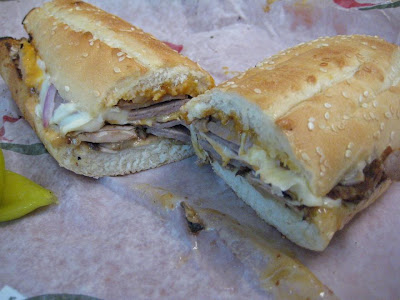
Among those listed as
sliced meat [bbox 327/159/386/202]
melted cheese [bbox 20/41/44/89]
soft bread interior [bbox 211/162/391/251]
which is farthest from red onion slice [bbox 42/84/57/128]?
sliced meat [bbox 327/159/386/202]

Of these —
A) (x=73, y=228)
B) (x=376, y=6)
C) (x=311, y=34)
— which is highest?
(x=376, y=6)

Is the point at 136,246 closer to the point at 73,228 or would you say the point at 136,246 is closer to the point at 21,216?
the point at 73,228

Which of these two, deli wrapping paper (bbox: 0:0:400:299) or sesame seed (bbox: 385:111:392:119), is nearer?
deli wrapping paper (bbox: 0:0:400:299)

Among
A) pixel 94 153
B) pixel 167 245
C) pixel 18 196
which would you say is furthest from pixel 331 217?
pixel 18 196

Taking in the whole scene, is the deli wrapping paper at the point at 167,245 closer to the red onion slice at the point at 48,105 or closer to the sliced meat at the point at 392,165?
the sliced meat at the point at 392,165

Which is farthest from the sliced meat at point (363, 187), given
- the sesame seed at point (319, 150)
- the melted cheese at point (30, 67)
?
the melted cheese at point (30, 67)

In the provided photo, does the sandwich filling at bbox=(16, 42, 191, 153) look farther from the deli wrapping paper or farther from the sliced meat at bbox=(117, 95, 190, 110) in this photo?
the deli wrapping paper

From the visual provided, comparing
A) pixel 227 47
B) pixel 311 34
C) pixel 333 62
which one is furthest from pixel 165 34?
pixel 333 62
